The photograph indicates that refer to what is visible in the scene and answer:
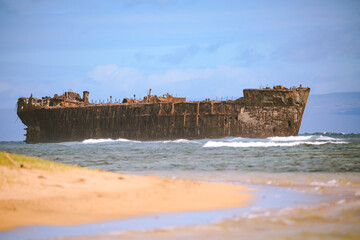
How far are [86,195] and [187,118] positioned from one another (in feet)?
101

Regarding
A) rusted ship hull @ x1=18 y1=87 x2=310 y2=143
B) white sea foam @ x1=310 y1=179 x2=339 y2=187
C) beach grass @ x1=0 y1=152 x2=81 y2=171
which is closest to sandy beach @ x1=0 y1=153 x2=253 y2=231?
beach grass @ x1=0 y1=152 x2=81 y2=171

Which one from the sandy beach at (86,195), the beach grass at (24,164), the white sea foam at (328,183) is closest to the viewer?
the sandy beach at (86,195)

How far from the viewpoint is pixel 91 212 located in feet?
20.9

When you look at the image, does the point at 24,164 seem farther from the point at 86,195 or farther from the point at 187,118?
the point at 187,118

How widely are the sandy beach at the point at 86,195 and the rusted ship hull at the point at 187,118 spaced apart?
2663cm

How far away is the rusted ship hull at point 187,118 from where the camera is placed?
35.4 metres

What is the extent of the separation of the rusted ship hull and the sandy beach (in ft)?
87.4

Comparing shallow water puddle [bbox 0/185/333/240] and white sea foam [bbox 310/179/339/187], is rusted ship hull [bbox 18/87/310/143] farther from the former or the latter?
shallow water puddle [bbox 0/185/333/240]

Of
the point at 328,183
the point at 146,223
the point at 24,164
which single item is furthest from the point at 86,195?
the point at 328,183

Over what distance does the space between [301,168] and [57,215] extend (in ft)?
33.1

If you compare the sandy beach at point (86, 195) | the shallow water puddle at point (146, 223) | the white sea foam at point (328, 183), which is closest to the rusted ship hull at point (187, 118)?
the white sea foam at point (328, 183)

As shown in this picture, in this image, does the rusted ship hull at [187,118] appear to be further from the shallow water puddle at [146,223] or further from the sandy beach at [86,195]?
the shallow water puddle at [146,223]

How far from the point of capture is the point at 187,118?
125ft

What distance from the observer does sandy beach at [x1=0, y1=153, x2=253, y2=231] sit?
6220mm
